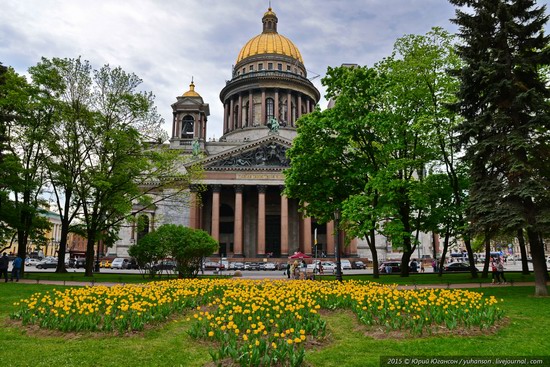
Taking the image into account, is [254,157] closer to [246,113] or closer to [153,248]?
[246,113]

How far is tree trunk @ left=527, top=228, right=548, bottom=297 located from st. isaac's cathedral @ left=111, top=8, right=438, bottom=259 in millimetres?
31316

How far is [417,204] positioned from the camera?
25141 millimetres

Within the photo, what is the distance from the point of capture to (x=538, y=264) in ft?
55.7

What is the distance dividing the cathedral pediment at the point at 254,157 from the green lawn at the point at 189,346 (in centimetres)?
4895

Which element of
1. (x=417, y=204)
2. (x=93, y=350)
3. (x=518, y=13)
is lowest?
(x=93, y=350)

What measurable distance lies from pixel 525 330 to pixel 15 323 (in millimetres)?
12432

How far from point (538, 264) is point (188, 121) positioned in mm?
62374

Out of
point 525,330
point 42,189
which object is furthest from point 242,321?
point 42,189

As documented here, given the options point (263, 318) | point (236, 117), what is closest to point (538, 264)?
point (263, 318)

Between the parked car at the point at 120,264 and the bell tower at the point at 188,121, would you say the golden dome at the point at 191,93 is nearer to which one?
the bell tower at the point at 188,121

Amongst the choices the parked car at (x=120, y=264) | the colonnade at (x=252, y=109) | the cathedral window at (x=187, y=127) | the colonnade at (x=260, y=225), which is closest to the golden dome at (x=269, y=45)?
the colonnade at (x=252, y=109)

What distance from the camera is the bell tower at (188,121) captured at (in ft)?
232

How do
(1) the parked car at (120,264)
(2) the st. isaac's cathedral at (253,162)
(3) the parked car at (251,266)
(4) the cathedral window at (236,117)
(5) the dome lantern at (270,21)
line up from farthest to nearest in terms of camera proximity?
(5) the dome lantern at (270,21), (4) the cathedral window at (236,117), (2) the st. isaac's cathedral at (253,162), (3) the parked car at (251,266), (1) the parked car at (120,264)

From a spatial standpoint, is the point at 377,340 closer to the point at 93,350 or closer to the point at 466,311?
the point at 466,311
